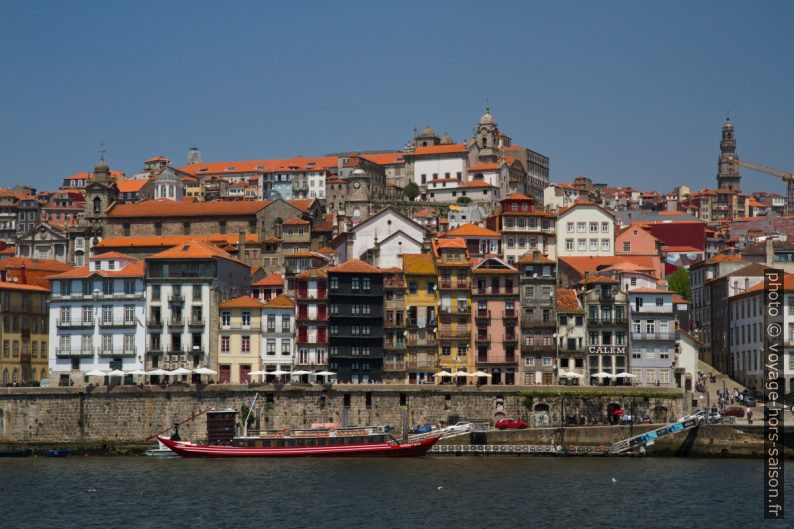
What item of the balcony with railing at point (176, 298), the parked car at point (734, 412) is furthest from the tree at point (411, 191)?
the parked car at point (734, 412)

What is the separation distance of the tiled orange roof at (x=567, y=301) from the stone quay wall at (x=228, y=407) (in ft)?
34.3

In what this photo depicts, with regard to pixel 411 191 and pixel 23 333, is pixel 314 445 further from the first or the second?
pixel 411 191

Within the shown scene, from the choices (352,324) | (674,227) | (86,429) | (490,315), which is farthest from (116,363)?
(674,227)

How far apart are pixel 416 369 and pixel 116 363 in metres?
22.3

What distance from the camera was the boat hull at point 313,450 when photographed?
291 feet

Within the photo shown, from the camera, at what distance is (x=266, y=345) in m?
103

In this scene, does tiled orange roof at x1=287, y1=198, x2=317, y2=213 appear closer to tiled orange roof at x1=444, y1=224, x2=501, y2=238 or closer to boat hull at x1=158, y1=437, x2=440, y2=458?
tiled orange roof at x1=444, y1=224, x2=501, y2=238

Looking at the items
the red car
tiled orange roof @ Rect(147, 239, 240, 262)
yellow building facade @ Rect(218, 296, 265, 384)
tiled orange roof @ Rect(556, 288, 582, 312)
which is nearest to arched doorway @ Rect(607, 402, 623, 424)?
the red car

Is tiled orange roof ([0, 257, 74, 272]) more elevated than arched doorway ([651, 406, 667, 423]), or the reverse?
tiled orange roof ([0, 257, 74, 272])

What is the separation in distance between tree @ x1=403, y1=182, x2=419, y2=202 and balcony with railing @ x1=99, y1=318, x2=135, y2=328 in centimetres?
9153

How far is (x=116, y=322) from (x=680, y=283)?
56.1 meters

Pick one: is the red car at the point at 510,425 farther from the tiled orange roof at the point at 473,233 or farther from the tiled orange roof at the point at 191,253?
the tiled orange roof at the point at 473,233

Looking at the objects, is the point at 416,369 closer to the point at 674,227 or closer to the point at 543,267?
the point at 543,267

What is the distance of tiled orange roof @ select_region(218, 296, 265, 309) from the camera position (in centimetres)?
10275
